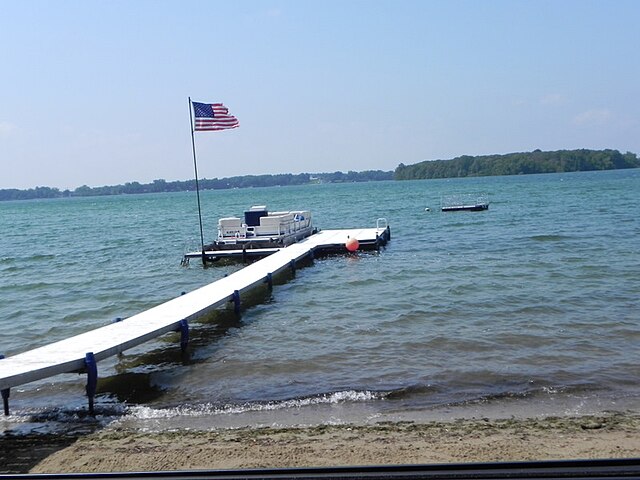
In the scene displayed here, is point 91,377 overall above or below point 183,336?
above

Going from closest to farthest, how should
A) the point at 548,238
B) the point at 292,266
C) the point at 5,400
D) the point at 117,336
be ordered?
the point at 5,400, the point at 117,336, the point at 292,266, the point at 548,238

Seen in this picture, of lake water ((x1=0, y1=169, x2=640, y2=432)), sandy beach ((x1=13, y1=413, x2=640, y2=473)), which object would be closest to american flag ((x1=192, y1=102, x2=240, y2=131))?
lake water ((x1=0, y1=169, x2=640, y2=432))

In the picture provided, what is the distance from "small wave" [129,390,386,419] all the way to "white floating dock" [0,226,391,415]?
39.7 inches

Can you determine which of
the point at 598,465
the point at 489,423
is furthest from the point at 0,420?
the point at 598,465

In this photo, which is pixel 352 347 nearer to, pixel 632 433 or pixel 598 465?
pixel 632 433

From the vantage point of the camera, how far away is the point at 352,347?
40.9 ft

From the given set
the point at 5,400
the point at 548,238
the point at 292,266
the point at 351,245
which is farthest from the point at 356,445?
the point at 548,238

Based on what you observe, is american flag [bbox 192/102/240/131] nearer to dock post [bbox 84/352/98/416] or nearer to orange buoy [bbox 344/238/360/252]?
orange buoy [bbox 344/238/360/252]

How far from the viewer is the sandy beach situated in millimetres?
7062

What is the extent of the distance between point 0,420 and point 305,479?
8849 millimetres

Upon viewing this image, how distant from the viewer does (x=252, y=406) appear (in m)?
9.48

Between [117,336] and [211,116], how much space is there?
1570 cm

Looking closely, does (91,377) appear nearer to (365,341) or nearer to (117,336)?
(117,336)

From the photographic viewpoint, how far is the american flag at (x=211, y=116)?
2573cm
